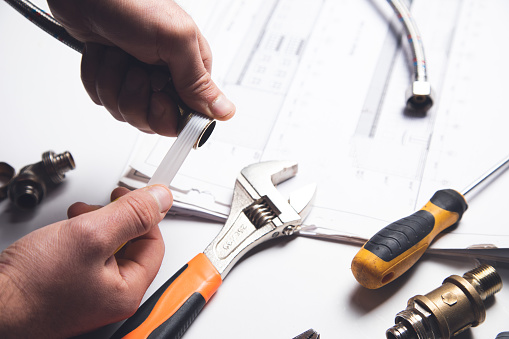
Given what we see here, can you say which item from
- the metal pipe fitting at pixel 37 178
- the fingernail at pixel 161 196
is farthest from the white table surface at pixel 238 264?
the fingernail at pixel 161 196

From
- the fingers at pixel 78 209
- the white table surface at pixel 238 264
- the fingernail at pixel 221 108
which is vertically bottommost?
the white table surface at pixel 238 264

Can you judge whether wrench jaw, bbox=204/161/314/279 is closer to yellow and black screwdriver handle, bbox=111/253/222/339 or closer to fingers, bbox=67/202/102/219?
yellow and black screwdriver handle, bbox=111/253/222/339

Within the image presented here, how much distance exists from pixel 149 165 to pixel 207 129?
0.19 m

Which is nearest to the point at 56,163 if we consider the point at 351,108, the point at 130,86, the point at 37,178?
the point at 37,178

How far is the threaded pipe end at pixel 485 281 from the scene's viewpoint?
1.91ft

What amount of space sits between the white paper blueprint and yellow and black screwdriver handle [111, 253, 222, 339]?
0.43 ft

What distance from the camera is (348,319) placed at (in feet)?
2.02

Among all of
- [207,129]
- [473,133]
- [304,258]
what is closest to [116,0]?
[207,129]

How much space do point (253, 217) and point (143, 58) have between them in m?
0.31

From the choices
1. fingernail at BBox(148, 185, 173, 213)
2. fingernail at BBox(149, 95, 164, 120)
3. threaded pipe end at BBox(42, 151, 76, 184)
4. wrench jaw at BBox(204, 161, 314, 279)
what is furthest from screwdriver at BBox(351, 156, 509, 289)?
threaded pipe end at BBox(42, 151, 76, 184)

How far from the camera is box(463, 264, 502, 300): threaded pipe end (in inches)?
22.9

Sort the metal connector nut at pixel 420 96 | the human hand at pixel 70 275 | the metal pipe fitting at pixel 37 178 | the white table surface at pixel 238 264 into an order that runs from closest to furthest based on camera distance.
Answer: the human hand at pixel 70 275, the white table surface at pixel 238 264, the metal pipe fitting at pixel 37 178, the metal connector nut at pixel 420 96

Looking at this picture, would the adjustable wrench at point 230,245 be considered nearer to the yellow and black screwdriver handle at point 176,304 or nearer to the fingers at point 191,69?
the yellow and black screwdriver handle at point 176,304

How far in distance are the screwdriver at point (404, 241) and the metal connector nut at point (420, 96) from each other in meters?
0.23
